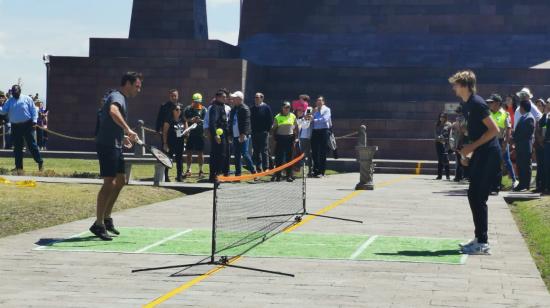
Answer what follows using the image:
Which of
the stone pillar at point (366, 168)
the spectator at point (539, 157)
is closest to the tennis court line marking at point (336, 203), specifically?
the stone pillar at point (366, 168)

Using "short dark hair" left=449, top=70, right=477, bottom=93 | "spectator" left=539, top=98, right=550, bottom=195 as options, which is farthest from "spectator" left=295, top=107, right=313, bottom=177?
"short dark hair" left=449, top=70, right=477, bottom=93

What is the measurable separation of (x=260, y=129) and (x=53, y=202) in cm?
808

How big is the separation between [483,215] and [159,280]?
3954 mm

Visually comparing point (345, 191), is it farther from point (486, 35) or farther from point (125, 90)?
point (486, 35)

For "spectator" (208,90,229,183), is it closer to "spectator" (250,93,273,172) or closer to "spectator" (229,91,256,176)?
"spectator" (229,91,256,176)

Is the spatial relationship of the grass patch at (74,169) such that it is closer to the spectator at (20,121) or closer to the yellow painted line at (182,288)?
the spectator at (20,121)

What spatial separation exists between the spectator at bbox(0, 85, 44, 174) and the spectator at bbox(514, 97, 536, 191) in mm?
10272

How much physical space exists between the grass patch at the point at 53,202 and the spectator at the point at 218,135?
2.20m

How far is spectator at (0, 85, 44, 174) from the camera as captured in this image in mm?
24453

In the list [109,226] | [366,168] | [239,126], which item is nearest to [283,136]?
[239,126]

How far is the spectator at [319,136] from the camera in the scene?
26328 mm

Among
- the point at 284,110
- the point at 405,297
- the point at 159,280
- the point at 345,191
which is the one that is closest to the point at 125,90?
the point at 159,280

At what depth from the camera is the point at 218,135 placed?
72.6ft

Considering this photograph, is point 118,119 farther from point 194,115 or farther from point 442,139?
point 442,139
